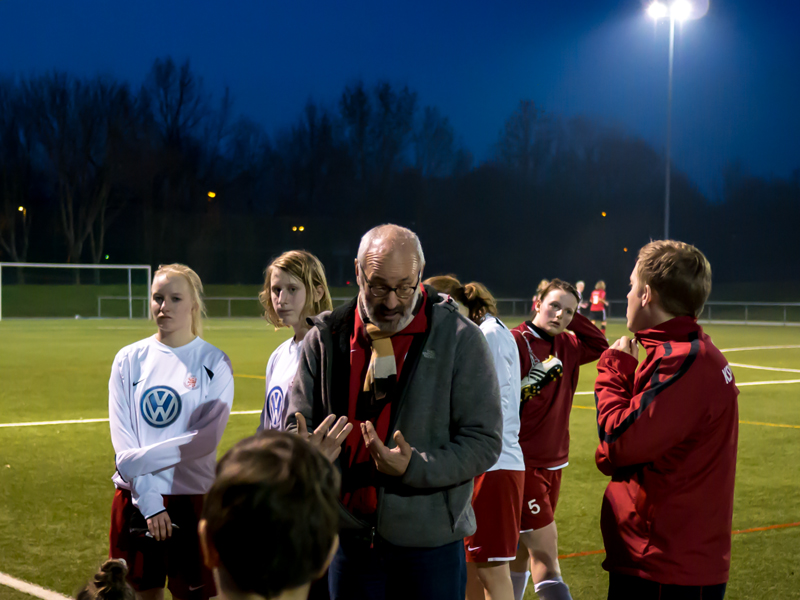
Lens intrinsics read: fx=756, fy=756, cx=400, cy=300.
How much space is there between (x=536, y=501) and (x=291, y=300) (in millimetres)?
1786

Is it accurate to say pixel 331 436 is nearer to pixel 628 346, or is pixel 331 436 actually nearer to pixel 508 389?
pixel 628 346

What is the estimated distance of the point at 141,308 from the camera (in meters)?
41.8

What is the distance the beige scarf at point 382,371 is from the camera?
2.55 meters

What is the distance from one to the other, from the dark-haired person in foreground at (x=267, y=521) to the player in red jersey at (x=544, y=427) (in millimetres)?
2904

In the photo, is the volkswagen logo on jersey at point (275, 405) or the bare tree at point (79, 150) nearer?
the volkswagen logo on jersey at point (275, 405)

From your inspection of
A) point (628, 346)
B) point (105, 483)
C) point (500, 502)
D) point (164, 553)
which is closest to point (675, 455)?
point (628, 346)

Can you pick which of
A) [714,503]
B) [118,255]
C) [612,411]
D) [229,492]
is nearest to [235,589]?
[229,492]

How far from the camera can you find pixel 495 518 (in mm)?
3652

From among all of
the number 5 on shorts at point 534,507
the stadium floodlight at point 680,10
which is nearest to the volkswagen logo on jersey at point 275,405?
the number 5 on shorts at point 534,507

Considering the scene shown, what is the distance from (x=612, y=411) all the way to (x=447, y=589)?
0.84 meters

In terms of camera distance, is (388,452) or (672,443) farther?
(672,443)

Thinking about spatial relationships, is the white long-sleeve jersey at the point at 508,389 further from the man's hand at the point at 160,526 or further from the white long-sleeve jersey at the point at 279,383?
the man's hand at the point at 160,526

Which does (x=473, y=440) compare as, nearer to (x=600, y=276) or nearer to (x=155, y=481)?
(x=155, y=481)

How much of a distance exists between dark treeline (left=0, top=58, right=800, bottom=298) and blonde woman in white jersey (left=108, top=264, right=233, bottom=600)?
184ft
